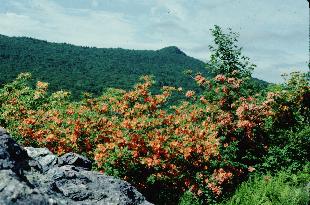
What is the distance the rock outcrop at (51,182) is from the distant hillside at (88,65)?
110ft

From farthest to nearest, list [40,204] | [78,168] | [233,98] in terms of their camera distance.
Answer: [233,98] → [78,168] → [40,204]

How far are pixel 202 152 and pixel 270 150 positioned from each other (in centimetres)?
312

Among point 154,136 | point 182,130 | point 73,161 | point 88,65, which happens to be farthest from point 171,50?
point 73,161

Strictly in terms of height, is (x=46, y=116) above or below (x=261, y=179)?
above

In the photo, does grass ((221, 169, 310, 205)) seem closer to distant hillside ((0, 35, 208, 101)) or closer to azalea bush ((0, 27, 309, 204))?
azalea bush ((0, 27, 309, 204))

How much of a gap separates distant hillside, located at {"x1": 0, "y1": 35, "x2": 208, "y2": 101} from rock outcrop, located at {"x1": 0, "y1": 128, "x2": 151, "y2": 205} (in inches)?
1319

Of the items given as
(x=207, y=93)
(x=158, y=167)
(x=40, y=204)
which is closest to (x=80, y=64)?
(x=207, y=93)

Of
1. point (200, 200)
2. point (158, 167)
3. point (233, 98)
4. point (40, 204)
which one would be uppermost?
point (233, 98)

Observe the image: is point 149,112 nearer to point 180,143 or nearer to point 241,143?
point 180,143

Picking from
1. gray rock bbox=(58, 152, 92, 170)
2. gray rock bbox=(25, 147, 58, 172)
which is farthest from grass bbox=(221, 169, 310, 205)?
gray rock bbox=(25, 147, 58, 172)

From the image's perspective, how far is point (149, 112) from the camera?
13164 millimetres

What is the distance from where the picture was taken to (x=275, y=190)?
445 inches

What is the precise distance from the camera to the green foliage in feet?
34.6

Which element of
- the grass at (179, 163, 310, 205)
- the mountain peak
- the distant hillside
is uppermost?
the mountain peak
